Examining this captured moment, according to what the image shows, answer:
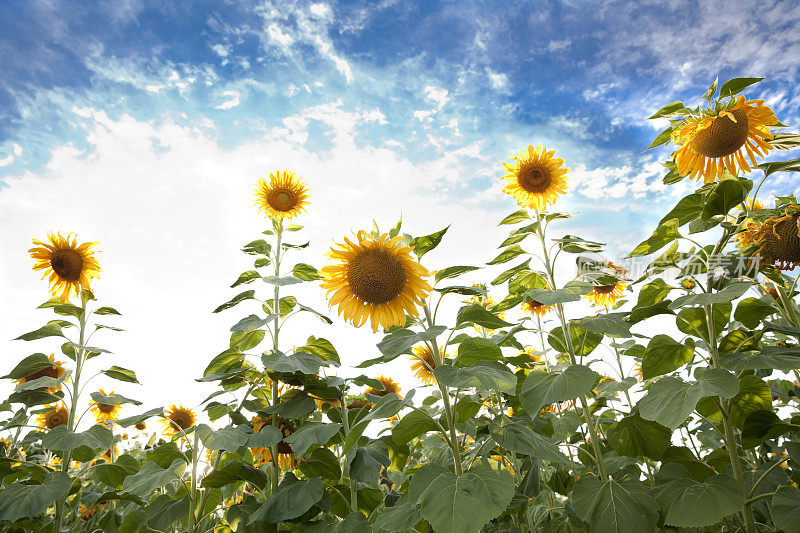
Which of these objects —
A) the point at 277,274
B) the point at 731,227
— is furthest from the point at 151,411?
the point at 731,227

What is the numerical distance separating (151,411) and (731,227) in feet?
10.1

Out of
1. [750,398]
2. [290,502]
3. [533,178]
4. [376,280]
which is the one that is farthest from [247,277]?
[750,398]

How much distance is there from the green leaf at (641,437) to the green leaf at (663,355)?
231 millimetres

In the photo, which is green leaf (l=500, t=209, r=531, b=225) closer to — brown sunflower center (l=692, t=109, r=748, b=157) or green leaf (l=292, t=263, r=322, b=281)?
brown sunflower center (l=692, t=109, r=748, b=157)

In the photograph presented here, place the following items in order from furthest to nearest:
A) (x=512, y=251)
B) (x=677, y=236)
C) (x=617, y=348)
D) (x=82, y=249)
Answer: (x=82, y=249) → (x=617, y=348) → (x=512, y=251) → (x=677, y=236)

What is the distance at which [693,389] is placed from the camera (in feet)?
5.46

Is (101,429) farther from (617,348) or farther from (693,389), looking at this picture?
(617,348)

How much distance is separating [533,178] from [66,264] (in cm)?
384

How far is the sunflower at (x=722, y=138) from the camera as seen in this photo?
7.45 feet

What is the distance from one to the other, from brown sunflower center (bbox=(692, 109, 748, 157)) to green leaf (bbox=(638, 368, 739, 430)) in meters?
1.32

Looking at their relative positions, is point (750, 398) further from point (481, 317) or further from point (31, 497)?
point (31, 497)

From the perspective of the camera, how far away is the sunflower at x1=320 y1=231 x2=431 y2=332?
227cm

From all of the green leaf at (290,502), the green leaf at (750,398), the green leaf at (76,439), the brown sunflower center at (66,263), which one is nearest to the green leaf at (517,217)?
the green leaf at (750,398)

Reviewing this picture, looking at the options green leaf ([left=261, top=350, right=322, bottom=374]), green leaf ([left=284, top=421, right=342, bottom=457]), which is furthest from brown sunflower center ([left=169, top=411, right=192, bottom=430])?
green leaf ([left=284, top=421, right=342, bottom=457])
